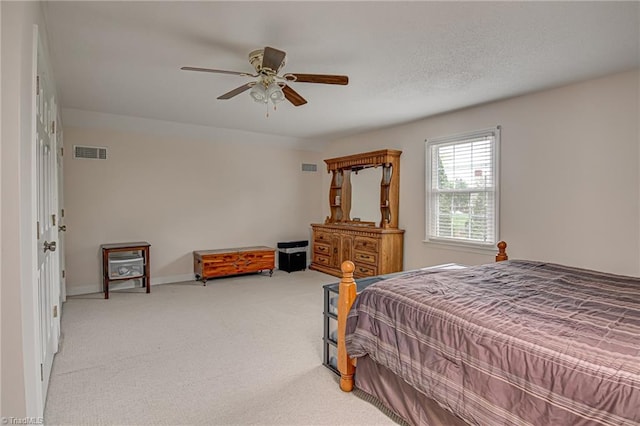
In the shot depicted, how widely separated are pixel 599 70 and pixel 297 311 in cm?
386

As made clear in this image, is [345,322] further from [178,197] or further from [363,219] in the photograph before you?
[178,197]

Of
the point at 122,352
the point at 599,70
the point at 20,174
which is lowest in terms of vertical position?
the point at 122,352

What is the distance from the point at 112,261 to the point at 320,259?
334 centimetres

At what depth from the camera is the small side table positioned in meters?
4.61

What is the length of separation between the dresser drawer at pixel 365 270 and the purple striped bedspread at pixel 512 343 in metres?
2.82

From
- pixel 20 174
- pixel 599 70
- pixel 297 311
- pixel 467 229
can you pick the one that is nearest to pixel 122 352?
pixel 297 311

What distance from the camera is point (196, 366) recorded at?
2.74m

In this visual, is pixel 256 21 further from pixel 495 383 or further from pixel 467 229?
pixel 467 229

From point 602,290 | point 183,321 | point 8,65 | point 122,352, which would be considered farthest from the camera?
point 183,321

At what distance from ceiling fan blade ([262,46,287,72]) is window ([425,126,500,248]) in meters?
2.89

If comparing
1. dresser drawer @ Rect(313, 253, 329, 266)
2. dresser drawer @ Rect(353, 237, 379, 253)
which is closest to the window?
dresser drawer @ Rect(353, 237, 379, 253)

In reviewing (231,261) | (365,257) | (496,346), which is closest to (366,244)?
(365,257)

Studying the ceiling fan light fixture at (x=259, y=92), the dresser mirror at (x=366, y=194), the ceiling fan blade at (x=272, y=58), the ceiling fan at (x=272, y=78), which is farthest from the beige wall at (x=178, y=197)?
the ceiling fan blade at (x=272, y=58)

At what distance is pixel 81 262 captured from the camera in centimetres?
484
